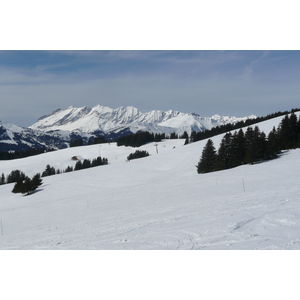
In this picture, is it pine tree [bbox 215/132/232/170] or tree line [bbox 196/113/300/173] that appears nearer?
tree line [bbox 196/113/300/173]

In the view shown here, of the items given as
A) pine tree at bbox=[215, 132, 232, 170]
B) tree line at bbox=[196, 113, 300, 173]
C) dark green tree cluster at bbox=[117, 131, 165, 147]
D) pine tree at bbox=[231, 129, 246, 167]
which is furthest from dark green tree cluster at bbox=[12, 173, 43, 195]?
dark green tree cluster at bbox=[117, 131, 165, 147]

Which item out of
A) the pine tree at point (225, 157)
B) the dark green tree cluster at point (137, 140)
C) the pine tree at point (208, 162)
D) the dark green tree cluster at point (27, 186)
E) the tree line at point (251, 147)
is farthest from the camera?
the dark green tree cluster at point (137, 140)

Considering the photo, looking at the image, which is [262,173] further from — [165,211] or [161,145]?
[161,145]

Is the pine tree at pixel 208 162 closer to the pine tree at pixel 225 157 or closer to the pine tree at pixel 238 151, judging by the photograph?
the pine tree at pixel 225 157

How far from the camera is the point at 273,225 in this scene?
11.9m

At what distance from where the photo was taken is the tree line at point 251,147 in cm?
4216

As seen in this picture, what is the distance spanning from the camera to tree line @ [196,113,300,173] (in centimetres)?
4216

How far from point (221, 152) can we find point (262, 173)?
1730 centimetres

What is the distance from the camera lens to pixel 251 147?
4216 centimetres

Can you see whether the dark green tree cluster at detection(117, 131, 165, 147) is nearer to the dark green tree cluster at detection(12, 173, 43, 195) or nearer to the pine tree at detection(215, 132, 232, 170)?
the dark green tree cluster at detection(12, 173, 43, 195)

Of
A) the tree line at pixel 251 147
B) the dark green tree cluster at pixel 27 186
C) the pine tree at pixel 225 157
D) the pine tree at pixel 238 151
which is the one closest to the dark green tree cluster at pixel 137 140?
the dark green tree cluster at pixel 27 186

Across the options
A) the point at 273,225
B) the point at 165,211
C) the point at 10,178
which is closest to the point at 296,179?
the point at 165,211

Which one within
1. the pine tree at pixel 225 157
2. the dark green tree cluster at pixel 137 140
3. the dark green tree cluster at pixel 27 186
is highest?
the dark green tree cluster at pixel 137 140

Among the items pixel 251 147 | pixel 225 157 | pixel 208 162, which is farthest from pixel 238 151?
pixel 208 162
